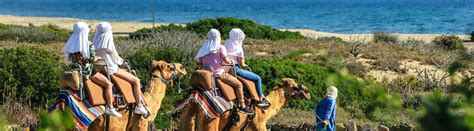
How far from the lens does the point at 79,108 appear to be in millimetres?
9266

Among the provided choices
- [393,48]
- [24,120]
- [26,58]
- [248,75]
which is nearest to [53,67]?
[26,58]

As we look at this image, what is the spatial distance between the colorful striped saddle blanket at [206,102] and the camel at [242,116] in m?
0.08

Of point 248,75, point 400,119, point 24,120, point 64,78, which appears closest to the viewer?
point 64,78

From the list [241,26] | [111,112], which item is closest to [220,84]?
[111,112]

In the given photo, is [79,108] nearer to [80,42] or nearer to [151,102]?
[80,42]

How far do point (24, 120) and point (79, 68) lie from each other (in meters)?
4.10

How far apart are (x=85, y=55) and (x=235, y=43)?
252 centimetres

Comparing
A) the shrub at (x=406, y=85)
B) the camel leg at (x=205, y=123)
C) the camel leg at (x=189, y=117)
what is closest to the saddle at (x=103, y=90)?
the camel leg at (x=189, y=117)

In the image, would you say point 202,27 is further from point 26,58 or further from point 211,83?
point 211,83

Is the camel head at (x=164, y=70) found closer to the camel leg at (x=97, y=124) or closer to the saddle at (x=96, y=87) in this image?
the saddle at (x=96, y=87)

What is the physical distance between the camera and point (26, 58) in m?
15.6

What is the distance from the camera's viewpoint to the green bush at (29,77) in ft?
49.2

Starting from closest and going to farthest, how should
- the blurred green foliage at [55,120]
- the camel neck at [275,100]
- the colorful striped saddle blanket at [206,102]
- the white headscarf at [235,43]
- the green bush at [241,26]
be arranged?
the blurred green foliage at [55,120], the colorful striped saddle blanket at [206,102], the white headscarf at [235,43], the camel neck at [275,100], the green bush at [241,26]

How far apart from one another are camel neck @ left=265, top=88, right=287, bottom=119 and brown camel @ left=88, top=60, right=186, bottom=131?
1258 millimetres
